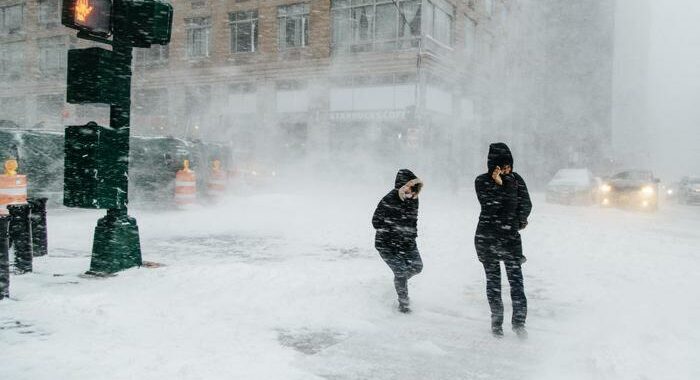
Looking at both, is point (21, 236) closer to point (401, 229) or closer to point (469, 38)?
point (401, 229)

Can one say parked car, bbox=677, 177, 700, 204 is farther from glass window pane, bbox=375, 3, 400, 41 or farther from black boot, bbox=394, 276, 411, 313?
black boot, bbox=394, 276, 411, 313

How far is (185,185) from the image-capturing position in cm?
1359

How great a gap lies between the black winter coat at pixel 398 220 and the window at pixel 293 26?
26.1 m

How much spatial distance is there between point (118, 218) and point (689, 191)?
2896 cm

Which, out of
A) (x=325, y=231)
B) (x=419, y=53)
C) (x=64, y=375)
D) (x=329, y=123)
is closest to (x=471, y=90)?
(x=419, y=53)

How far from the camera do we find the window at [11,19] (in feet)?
134

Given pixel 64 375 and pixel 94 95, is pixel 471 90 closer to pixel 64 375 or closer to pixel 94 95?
pixel 94 95

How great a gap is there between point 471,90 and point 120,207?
28965mm

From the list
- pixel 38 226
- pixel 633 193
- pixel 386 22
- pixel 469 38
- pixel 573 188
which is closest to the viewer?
pixel 38 226

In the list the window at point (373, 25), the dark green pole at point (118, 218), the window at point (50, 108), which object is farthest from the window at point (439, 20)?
the window at point (50, 108)

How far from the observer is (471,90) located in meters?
33.1

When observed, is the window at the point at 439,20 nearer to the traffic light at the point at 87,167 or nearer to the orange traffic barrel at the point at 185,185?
the orange traffic barrel at the point at 185,185

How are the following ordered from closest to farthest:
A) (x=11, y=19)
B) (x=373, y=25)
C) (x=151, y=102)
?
1. (x=373, y=25)
2. (x=151, y=102)
3. (x=11, y=19)

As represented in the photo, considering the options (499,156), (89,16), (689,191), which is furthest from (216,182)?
(689,191)
